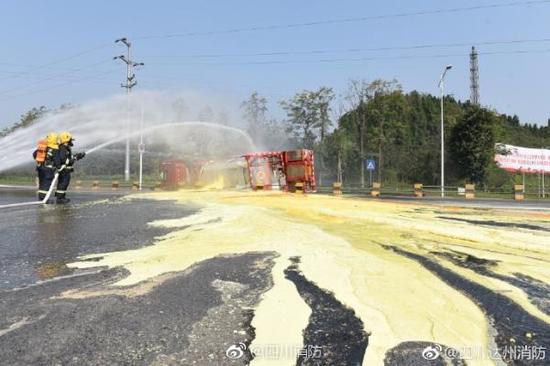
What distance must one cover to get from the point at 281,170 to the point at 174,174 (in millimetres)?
7767

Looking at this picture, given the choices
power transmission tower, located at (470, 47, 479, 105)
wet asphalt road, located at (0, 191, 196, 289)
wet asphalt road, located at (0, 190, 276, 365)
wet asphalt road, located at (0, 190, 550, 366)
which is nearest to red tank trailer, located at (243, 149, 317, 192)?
wet asphalt road, located at (0, 191, 196, 289)

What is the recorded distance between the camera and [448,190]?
3834cm

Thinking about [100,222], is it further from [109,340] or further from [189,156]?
[189,156]

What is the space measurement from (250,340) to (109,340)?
102 centimetres

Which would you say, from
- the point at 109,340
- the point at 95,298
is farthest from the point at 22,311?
the point at 109,340

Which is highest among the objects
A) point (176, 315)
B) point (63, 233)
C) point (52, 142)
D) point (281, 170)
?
point (52, 142)

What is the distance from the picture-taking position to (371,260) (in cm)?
655

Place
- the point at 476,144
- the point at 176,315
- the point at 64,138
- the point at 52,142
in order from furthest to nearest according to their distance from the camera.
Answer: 1. the point at 476,144
2. the point at 64,138
3. the point at 52,142
4. the point at 176,315

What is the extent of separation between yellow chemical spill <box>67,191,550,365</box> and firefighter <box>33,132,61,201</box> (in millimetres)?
5285

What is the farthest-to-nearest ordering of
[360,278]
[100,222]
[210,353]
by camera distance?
[100,222], [360,278], [210,353]

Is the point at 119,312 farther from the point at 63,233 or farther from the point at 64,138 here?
the point at 64,138

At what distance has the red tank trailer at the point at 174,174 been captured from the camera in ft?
97.0

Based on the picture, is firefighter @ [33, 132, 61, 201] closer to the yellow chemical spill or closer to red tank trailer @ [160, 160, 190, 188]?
the yellow chemical spill

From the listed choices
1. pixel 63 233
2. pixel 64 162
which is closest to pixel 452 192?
pixel 64 162
